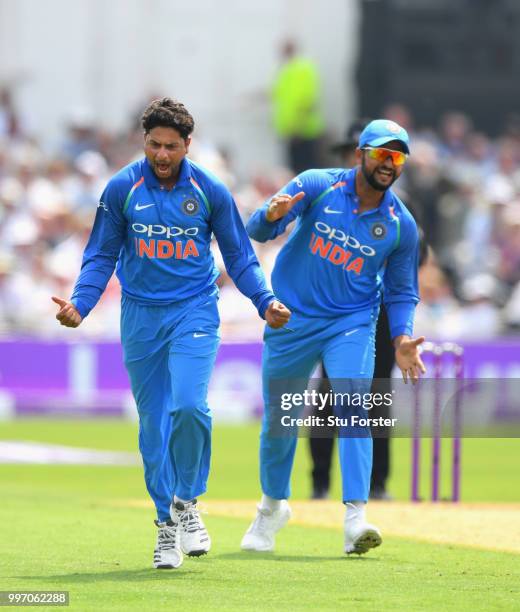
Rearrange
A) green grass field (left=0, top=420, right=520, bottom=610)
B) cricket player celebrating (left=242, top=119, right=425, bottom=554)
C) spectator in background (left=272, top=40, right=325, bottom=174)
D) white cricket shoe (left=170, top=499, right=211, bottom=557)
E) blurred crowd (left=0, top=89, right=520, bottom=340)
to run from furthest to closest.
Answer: spectator in background (left=272, top=40, right=325, bottom=174) → blurred crowd (left=0, top=89, right=520, bottom=340) → cricket player celebrating (left=242, top=119, right=425, bottom=554) → white cricket shoe (left=170, top=499, right=211, bottom=557) → green grass field (left=0, top=420, right=520, bottom=610)

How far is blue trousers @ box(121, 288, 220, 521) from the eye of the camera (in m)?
8.90

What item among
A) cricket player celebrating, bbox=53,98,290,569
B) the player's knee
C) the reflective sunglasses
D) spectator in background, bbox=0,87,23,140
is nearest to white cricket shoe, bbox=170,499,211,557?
cricket player celebrating, bbox=53,98,290,569

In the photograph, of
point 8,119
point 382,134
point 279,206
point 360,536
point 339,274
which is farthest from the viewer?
point 8,119

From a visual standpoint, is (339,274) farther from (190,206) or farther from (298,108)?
(298,108)

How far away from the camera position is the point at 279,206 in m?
9.30

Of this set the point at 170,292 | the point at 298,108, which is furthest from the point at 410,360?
the point at 298,108

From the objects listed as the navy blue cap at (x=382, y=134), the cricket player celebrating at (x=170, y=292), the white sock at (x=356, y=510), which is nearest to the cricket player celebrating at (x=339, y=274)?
the navy blue cap at (x=382, y=134)

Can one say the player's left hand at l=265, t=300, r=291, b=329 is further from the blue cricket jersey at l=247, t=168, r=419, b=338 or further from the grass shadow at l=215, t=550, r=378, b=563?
the grass shadow at l=215, t=550, r=378, b=563

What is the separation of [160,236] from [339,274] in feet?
4.03

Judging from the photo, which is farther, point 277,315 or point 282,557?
point 282,557

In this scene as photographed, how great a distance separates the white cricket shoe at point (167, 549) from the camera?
8930 millimetres

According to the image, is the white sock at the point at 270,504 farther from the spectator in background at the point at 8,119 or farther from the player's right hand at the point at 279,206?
the spectator in background at the point at 8,119

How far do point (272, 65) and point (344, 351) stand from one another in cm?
1711

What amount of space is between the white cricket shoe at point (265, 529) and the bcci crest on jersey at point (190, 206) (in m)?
1.97
